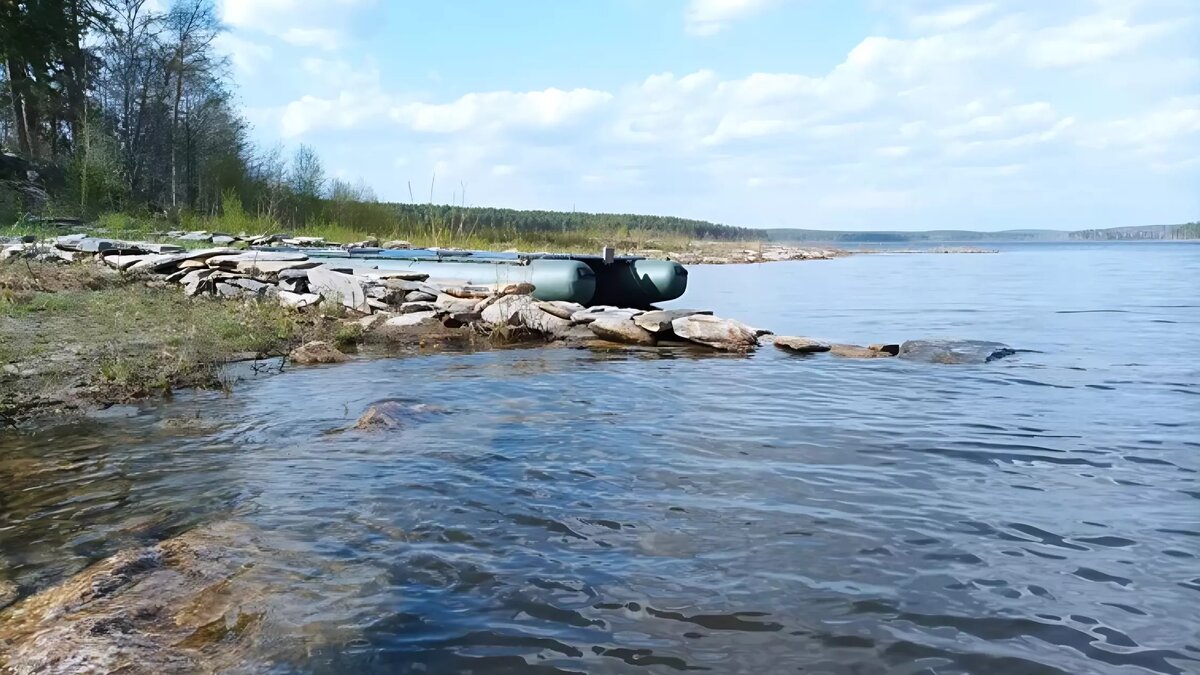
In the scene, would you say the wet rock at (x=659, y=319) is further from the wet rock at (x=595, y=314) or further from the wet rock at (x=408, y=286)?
the wet rock at (x=408, y=286)

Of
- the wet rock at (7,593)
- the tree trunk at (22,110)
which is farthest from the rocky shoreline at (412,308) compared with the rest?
the tree trunk at (22,110)

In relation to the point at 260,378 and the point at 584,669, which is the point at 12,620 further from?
the point at 260,378

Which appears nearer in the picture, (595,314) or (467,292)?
(595,314)

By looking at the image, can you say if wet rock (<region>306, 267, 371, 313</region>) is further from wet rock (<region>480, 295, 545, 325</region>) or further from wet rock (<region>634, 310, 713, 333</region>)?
wet rock (<region>634, 310, 713, 333</region>)

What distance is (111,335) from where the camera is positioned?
7402 millimetres

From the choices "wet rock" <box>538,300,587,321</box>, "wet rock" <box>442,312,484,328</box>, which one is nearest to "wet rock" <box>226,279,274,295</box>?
"wet rock" <box>442,312,484,328</box>

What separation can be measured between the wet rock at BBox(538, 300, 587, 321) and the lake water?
4113 millimetres

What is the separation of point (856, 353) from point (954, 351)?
3.64ft

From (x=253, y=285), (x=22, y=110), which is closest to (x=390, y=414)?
(x=253, y=285)

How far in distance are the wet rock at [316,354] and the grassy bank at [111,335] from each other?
324 millimetres

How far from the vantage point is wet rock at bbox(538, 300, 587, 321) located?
37.6 feet

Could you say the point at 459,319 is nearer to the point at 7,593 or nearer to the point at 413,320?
the point at 413,320

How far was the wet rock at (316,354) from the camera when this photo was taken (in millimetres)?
8070

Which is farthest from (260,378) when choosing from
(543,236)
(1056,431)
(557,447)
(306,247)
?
(543,236)
